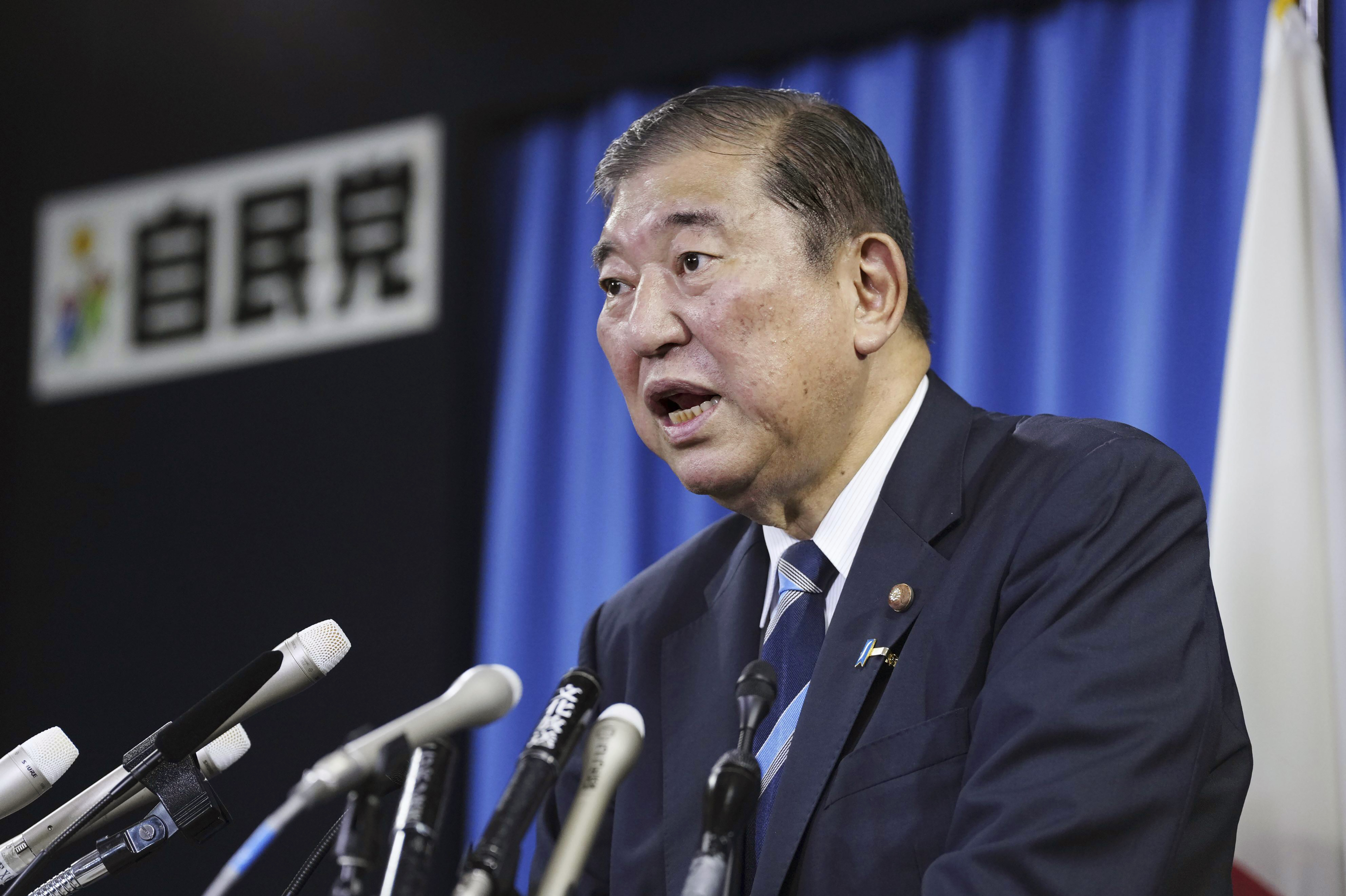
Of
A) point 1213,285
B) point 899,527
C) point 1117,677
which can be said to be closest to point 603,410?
point 1213,285

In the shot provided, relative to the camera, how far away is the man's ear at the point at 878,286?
1845mm

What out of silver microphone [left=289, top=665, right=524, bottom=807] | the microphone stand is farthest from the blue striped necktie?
the microphone stand

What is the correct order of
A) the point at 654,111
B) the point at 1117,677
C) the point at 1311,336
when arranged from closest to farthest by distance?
the point at 1117,677, the point at 654,111, the point at 1311,336

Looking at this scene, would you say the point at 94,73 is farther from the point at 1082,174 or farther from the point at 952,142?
the point at 1082,174

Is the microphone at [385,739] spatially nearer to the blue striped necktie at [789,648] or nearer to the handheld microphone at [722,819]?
the handheld microphone at [722,819]

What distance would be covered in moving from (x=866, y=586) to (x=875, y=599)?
2 cm

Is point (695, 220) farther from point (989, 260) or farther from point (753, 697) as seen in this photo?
point (989, 260)

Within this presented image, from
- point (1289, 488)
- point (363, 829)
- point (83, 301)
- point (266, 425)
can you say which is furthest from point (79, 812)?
point (83, 301)

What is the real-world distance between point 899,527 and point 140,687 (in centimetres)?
324

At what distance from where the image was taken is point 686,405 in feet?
5.88

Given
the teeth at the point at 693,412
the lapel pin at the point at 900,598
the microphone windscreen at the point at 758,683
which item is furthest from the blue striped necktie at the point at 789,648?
the microphone windscreen at the point at 758,683

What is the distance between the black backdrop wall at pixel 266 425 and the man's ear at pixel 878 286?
75.6 inches

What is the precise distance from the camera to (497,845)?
101cm

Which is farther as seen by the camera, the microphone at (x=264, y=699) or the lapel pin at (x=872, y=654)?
the lapel pin at (x=872, y=654)
